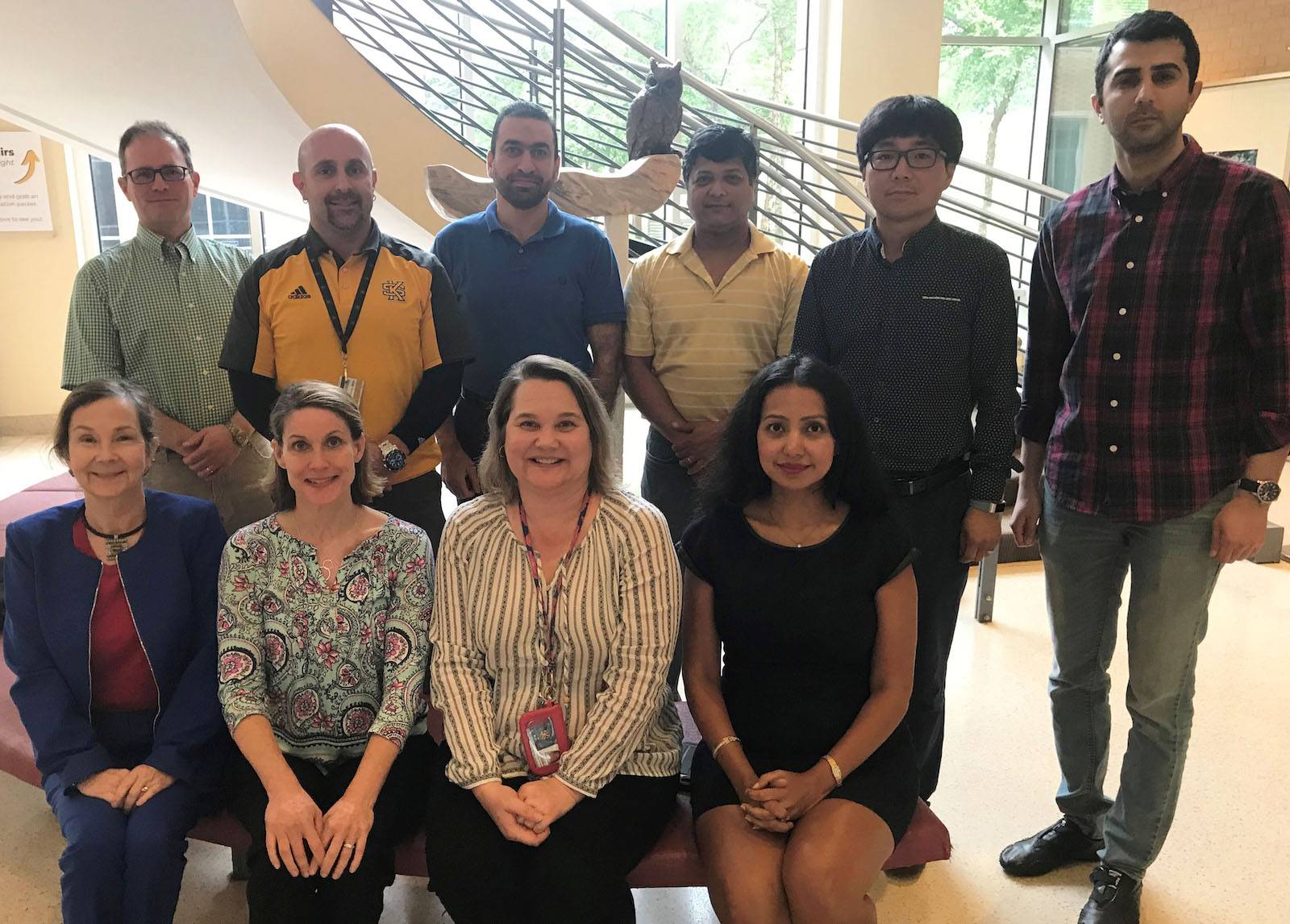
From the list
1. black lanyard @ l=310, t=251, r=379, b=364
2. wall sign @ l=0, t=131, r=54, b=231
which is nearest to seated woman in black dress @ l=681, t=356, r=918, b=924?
black lanyard @ l=310, t=251, r=379, b=364

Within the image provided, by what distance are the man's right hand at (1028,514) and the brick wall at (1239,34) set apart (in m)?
5.70

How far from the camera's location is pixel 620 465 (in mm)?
1902

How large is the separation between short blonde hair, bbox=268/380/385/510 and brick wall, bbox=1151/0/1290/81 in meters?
6.65

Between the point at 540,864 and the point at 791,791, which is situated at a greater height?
the point at 791,791

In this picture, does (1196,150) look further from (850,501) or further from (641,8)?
(641,8)

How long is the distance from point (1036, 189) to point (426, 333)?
13.0 ft

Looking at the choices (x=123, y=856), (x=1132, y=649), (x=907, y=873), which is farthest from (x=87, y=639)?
(x=1132, y=649)

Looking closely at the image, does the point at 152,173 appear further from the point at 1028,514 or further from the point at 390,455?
the point at 1028,514

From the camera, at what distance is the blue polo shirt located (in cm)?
238

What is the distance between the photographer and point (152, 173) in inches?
91.4

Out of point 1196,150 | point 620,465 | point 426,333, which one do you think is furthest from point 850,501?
point 426,333

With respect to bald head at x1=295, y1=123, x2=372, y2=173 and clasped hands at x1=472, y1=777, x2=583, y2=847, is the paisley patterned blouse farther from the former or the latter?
bald head at x1=295, y1=123, x2=372, y2=173

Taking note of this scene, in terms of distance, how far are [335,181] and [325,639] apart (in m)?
1.10

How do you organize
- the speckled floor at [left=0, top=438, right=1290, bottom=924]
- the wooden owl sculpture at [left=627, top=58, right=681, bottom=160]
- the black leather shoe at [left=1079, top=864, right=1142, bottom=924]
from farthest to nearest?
1. the wooden owl sculpture at [left=627, top=58, right=681, bottom=160]
2. the speckled floor at [left=0, top=438, right=1290, bottom=924]
3. the black leather shoe at [left=1079, top=864, right=1142, bottom=924]
